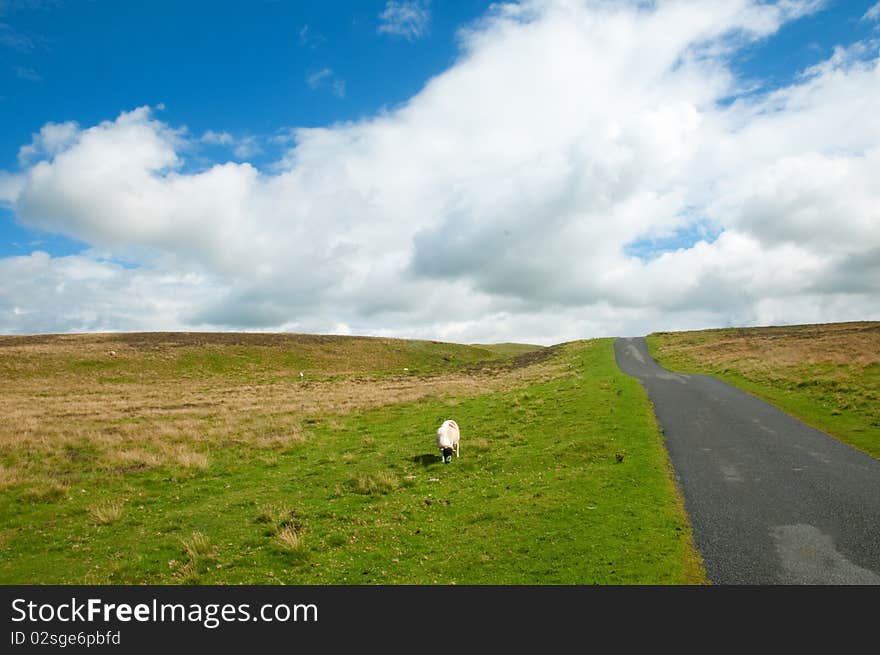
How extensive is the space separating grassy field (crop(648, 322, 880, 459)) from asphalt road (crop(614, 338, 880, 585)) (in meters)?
1.76

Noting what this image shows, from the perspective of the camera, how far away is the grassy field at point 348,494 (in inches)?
421

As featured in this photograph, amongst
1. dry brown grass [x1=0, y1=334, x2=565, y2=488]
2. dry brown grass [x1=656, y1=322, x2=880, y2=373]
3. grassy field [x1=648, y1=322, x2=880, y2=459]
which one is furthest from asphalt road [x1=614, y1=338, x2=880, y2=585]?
dry brown grass [x1=656, y1=322, x2=880, y2=373]

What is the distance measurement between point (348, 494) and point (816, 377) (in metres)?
34.9

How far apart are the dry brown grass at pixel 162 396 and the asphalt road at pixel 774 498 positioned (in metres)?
19.6

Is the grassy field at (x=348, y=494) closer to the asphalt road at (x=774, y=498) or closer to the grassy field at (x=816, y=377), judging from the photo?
the asphalt road at (x=774, y=498)

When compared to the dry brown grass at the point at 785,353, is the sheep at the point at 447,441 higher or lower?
lower

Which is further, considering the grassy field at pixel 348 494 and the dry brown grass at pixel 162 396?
the dry brown grass at pixel 162 396

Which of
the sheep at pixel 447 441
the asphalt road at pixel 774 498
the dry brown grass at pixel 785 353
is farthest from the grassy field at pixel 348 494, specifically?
the dry brown grass at pixel 785 353

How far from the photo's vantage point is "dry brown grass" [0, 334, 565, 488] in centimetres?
2445

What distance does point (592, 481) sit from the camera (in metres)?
15.2

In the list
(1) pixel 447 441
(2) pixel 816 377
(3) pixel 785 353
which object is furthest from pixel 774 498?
(3) pixel 785 353

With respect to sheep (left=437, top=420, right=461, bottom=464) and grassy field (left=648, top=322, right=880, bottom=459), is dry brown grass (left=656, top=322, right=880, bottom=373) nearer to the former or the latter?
grassy field (left=648, top=322, right=880, bottom=459)

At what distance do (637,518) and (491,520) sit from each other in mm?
3752
